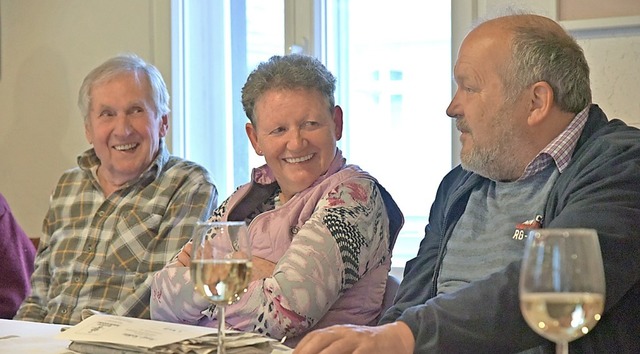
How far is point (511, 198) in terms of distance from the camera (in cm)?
201

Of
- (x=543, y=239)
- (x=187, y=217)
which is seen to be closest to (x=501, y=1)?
(x=187, y=217)

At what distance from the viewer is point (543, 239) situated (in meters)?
1.11

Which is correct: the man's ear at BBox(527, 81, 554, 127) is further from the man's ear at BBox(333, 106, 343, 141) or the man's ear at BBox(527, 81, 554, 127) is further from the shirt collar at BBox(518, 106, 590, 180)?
the man's ear at BBox(333, 106, 343, 141)

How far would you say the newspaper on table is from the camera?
1602 mm

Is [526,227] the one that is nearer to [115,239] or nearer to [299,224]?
[299,224]

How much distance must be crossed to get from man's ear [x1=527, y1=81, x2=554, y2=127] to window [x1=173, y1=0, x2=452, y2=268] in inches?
53.7

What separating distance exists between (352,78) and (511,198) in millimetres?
1608

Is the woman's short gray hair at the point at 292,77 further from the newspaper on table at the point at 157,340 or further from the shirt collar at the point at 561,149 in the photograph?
the newspaper on table at the point at 157,340

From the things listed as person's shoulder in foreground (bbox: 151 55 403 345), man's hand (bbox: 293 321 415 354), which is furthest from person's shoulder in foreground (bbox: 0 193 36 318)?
man's hand (bbox: 293 321 415 354)

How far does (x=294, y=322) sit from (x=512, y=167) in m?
0.58

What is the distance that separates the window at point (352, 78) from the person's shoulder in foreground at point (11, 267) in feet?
2.64

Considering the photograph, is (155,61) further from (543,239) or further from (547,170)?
(543,239)

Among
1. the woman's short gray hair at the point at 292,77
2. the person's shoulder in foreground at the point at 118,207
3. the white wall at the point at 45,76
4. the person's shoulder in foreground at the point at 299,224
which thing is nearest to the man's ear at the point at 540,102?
the person's shoulder in foreground at the point at 299,224

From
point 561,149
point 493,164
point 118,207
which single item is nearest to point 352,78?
point 118,207
